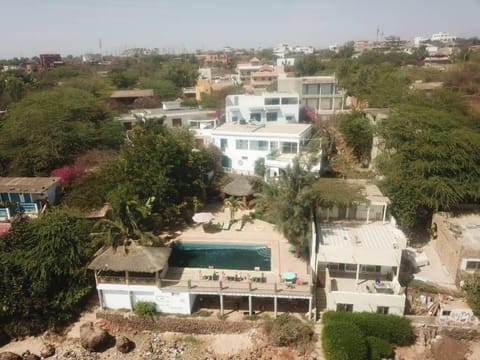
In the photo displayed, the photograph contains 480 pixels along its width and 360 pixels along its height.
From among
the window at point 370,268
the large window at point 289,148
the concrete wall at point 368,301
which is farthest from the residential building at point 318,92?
the concrete wall at point 368,301

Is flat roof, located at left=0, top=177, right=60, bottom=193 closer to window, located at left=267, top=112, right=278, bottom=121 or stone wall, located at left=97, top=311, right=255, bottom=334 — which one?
stone wall, located at left=97, top=311, right=255, bottom=334

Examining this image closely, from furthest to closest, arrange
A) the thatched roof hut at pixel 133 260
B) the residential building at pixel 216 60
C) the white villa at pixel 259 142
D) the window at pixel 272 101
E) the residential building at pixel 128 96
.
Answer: the residential building at pixel 216 60 → the residential building at pixel 128 96 → the window at pixel 272 101 → the white villa at pixel 259 142 → the thatched roof hut at pixel 133 260

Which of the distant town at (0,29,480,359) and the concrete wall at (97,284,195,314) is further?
the concrete wall at (97,284,195,314)

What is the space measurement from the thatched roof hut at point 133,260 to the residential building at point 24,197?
11.6 m

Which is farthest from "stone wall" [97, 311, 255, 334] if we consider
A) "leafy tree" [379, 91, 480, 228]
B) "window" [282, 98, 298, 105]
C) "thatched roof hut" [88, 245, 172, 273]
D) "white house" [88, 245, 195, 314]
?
"window" [282, 98, 298, 105]

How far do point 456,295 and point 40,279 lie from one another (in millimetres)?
24791

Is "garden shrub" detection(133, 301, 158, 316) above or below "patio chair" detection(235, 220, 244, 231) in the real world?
below

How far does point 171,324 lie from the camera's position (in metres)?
21.2

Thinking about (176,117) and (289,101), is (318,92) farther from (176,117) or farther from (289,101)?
(176,117)

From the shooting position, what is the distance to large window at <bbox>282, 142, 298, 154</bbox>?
109 feet

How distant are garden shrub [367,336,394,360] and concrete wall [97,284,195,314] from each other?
10468mm

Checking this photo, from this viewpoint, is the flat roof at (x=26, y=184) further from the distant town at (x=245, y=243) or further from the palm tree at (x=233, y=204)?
the palm tree at (x=233, y=204)

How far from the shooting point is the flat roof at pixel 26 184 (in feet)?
96.7

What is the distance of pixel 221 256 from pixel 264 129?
49.9 feet
